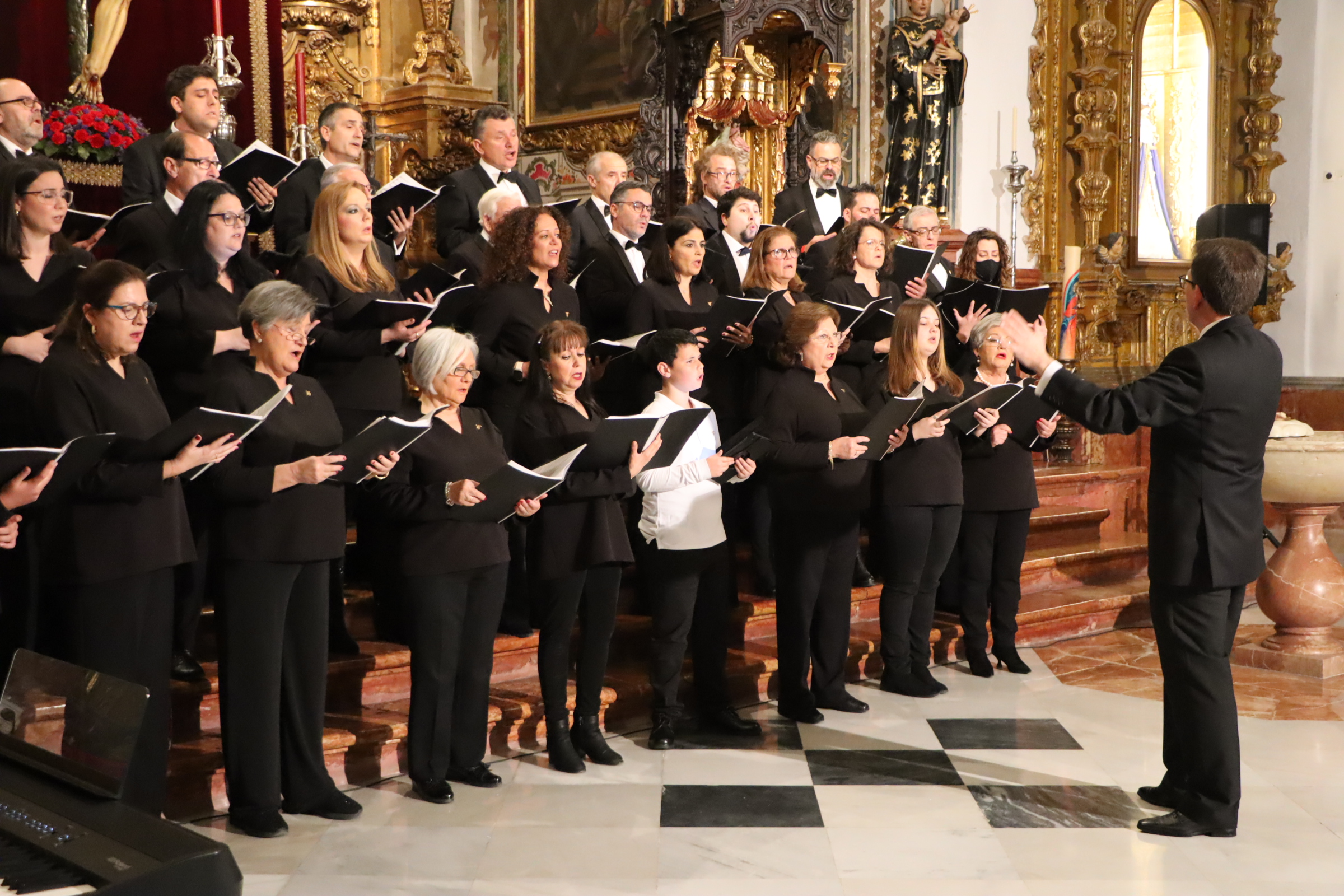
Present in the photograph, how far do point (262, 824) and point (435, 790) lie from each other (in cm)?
51

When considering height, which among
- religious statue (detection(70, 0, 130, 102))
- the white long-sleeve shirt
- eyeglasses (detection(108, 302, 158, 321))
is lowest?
the white long-sleeve shirt

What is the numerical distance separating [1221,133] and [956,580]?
5548 mm

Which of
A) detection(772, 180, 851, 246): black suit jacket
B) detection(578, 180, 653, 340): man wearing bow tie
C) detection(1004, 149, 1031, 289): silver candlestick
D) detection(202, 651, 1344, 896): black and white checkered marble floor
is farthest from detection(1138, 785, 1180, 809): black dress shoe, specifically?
detection(1004, 149, 1031, 289): silver candlestick

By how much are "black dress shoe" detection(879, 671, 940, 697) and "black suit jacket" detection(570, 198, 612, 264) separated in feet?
6.60

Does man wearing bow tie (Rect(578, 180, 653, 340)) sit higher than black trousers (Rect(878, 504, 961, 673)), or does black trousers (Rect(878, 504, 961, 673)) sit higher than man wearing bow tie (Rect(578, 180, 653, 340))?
man wearing bow tie (Rect(578, 180, 653, 340))

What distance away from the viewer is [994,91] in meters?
8.65

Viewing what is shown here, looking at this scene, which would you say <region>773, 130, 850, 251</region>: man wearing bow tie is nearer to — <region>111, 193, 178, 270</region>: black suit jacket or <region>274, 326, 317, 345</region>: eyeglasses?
<region>111, 193, 178, 270</region>: black suit jacket

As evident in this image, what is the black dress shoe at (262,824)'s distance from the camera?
11.8ft

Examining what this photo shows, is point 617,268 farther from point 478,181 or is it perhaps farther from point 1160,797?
point 1160,797

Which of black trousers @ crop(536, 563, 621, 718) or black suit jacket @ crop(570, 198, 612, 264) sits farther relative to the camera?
black suit jacket @ crop(570, 198, 612, 264)

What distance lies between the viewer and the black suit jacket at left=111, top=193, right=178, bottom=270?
4.16m

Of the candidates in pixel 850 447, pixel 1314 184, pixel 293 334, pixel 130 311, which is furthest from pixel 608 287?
pixel 1314 184

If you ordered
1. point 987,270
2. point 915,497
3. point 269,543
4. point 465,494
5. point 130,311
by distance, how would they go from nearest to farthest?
point 130,311, point 269,543, point 465,494, point 915,497, point 987,270

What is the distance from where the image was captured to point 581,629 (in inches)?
171
